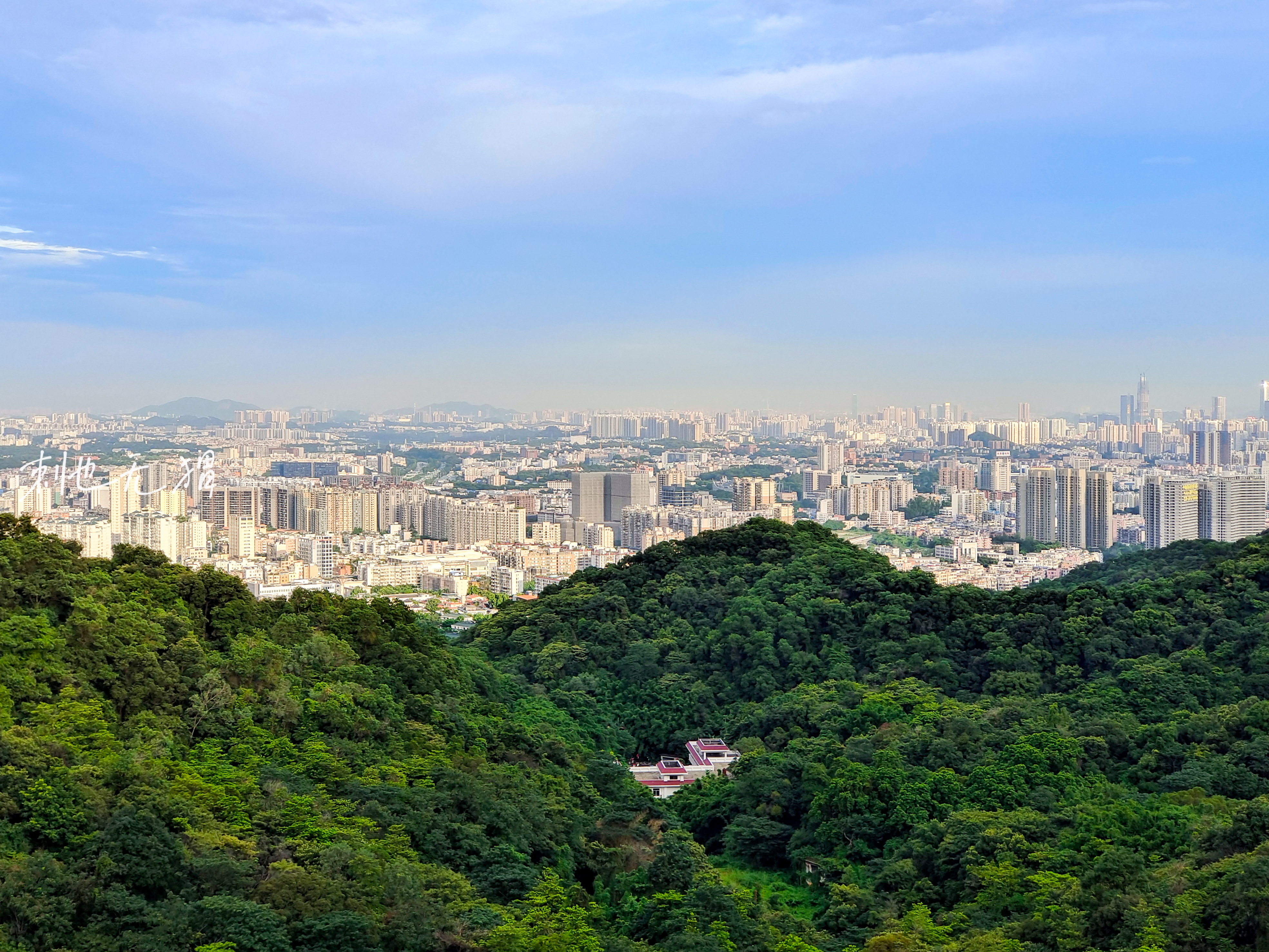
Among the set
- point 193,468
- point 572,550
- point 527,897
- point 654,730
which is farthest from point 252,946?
point 193,468

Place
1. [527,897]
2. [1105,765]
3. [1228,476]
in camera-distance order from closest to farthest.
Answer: [527,897] < [1105,765] < [1228,476]

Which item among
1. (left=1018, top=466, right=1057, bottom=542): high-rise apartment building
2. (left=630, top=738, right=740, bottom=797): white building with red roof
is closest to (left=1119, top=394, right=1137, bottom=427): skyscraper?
(left=1018, top=466, right=1057, bottom=542): high-rise apartment building

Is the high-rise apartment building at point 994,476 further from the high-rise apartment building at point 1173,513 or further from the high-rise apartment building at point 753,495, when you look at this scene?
the high-rise apartment building at point 1173,513

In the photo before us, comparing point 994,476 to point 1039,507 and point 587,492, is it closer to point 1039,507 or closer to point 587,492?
point 1039,507

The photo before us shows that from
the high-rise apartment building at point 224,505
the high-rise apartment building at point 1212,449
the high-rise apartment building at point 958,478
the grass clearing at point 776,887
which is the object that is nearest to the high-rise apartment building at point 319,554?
the high-rise apartment building at point 224,505

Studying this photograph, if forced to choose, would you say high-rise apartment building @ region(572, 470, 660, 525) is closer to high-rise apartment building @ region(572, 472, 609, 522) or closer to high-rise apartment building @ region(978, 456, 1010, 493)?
high-rise apartment building @ region(572, 472, 609, 522)

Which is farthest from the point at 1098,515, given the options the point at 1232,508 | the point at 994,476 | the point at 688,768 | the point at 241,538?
the point at 688,768

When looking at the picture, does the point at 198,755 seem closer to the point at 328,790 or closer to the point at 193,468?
the point at 328,790
